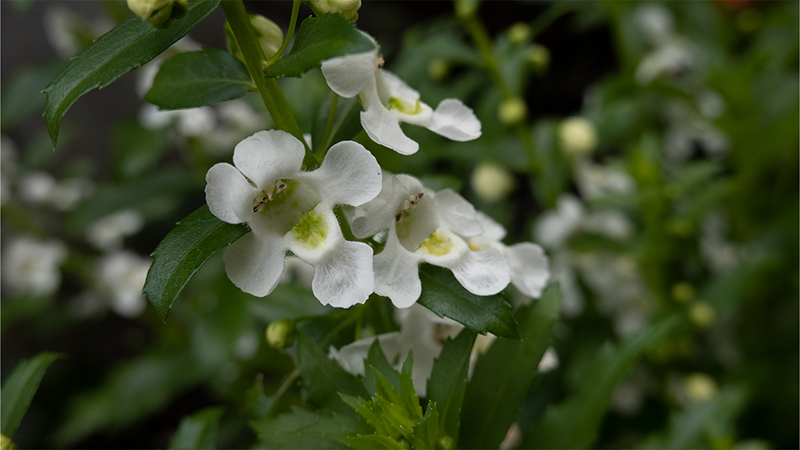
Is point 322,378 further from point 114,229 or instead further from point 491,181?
point 114,229

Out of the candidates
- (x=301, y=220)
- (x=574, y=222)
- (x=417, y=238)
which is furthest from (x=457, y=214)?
(x=574, y=222)

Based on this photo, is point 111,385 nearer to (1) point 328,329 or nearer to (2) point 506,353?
(1) point 328,329

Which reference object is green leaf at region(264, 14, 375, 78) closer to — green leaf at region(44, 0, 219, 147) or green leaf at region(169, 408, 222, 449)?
green leaf at region(44, 0, 219, 147)

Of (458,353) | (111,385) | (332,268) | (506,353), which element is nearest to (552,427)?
(506,353)

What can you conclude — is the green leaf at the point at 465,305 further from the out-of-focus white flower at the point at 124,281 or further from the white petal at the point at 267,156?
the out-of-focus white flower at the point at 124,281

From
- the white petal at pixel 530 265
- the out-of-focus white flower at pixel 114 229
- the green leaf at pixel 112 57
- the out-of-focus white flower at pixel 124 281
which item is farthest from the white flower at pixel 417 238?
the out-of-focus white flower at pixel 114 229

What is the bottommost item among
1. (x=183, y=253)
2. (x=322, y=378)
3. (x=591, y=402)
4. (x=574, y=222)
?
(x=574, y=222)
